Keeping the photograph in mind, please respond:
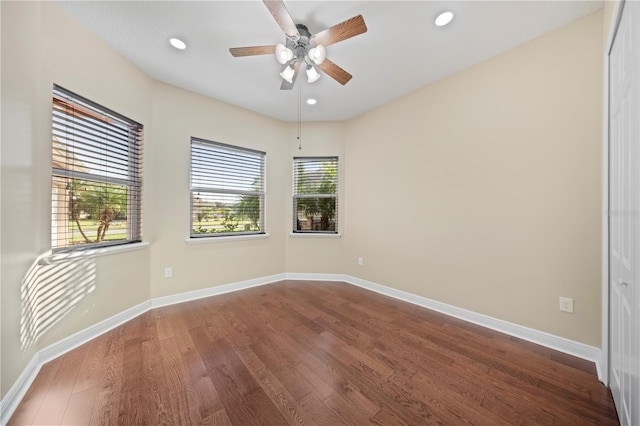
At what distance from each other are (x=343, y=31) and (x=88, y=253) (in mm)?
2844

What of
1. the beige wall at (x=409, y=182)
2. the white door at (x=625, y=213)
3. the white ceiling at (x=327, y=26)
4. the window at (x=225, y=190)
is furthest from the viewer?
the window at (x=225, y=190)

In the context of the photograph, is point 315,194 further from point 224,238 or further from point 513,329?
point 513,329

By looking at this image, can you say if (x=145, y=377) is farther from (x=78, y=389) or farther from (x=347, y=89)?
(x=347, y=89)

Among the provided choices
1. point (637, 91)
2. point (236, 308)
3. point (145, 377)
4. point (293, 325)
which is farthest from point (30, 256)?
point (637, 91)

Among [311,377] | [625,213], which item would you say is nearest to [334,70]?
[625,213]

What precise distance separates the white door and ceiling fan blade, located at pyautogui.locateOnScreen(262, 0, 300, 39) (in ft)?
5.78

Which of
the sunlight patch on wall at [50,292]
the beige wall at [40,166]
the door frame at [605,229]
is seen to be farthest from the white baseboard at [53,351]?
the door frame at [605,229]

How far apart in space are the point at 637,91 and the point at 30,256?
3648mm

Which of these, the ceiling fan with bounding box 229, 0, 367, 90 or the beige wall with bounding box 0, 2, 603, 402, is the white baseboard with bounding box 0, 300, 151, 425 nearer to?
the beige wall with bounding box 0, 2, 603, 402

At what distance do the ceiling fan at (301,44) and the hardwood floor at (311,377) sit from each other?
2412 millimetres

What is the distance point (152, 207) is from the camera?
2.80m

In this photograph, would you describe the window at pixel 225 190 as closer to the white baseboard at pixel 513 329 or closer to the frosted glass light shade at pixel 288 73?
the frosted glass light shade at pixel 288 73

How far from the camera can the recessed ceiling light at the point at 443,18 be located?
5.99ft

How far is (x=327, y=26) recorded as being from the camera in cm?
199
